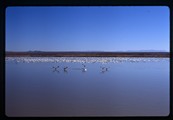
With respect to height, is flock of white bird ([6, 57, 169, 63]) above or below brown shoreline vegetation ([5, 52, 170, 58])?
below

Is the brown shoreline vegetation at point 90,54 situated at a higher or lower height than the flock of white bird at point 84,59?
higher

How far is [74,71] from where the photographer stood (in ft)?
9.84

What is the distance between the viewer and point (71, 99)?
114 inches
